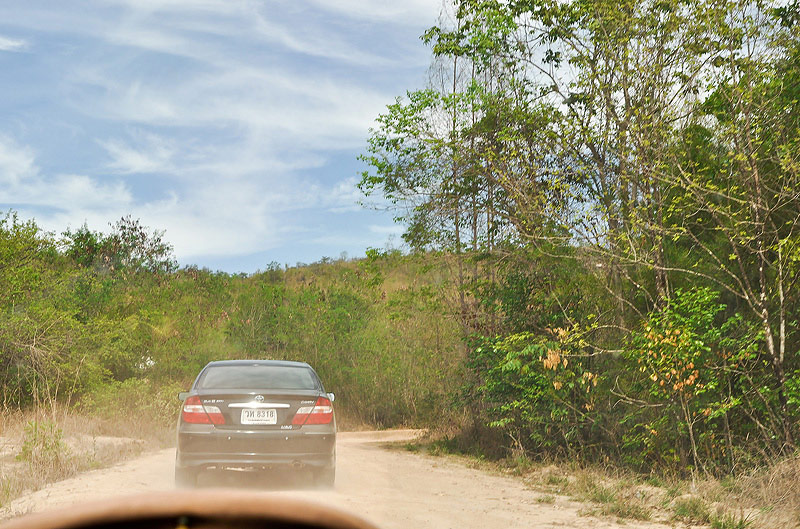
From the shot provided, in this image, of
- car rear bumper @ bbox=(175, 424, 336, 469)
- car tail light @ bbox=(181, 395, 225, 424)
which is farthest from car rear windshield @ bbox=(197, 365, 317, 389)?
car rear bumper @ bbox=(175, 424, 336, 469)

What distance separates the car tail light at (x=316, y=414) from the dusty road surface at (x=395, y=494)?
92 centimetres

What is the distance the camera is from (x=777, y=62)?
13883 millimetres

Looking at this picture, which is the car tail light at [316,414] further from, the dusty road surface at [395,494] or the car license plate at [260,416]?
the dusty road surface at [395,494]

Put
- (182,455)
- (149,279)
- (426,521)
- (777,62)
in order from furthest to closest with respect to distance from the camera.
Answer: (149,279), (777,62), (182,455), (426,521)

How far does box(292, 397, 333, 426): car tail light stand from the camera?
10.6m

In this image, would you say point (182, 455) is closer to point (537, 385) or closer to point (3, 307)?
point (537, 385)

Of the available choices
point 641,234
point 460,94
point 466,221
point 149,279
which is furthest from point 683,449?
point 149,279

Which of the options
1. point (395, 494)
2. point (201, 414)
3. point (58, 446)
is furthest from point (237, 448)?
point (58, 446)

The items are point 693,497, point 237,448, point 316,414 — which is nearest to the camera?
point 237,448

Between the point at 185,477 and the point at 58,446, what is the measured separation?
353 centimetres

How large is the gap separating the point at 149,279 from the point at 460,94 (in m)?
31.2

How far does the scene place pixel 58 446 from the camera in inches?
506

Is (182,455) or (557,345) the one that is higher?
(557,345)

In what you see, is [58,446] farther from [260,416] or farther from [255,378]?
[260,416]
